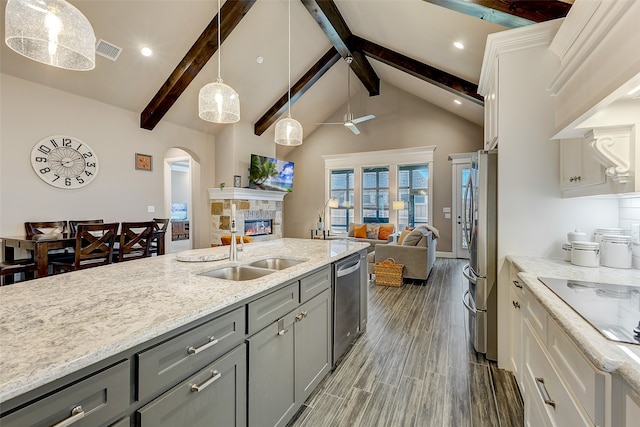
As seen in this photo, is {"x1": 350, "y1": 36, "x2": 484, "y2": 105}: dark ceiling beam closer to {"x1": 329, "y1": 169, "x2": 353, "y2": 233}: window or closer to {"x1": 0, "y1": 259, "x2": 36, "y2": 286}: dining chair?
{"x1": 329, "y1": 169, "x2": 353, "y2": 233}: window

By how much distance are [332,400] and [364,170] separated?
681 cm

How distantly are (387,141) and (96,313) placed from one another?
25.0 feet

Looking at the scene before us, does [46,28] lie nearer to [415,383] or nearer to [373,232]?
[415,383]

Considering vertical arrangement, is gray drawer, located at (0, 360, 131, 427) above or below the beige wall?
below

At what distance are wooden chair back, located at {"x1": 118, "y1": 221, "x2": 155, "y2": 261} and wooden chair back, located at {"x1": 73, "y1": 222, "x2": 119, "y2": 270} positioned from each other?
0.43 ft

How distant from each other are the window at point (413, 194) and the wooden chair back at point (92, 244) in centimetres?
632

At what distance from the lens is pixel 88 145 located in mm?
4500

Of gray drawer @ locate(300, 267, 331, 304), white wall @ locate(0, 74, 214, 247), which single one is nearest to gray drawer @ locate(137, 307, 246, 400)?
gray drawer @ locate(300, 267, 331, 304)

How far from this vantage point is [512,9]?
97.9 inches

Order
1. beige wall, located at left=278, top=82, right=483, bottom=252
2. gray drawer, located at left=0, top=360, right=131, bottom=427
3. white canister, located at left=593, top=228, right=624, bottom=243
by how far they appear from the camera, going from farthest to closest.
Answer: beige wall, located at left=278, top=82, right=483, bottom=252, white canister, located at left=593, top=228, right=624, bottom=243, gray drawer, located at left=0, top=360, right=131, bottom=427

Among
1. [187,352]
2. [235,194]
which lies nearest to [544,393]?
[187,352]

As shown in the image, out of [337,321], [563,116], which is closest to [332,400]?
[337,321]

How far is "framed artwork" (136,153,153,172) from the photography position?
5184mm

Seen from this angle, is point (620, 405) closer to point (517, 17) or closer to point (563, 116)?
point (563, 116)
